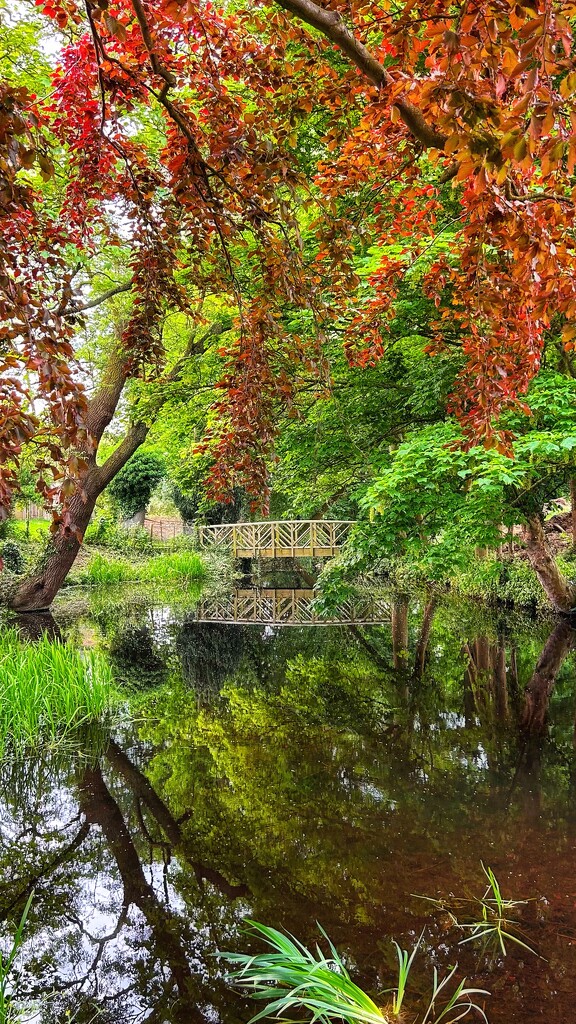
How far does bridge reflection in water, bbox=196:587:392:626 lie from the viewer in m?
12.0

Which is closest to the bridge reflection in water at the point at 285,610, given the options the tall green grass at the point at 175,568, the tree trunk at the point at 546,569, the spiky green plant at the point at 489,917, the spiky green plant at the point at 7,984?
the tall green grass at the point at 175,568

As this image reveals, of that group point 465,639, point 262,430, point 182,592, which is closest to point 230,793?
point 262,430

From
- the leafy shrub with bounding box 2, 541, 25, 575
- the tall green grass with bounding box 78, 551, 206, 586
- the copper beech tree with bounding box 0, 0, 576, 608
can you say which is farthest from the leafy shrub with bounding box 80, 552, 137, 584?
the copper beech tree with bounding box 0, 0, 576, 608

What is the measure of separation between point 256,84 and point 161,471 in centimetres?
2023

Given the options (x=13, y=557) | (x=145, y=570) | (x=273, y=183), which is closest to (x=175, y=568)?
(x=145, y=570)

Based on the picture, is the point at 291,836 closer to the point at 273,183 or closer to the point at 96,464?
the point at 273,183

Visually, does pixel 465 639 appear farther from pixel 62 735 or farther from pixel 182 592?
pixel 182 592

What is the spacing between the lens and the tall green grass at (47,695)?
4633 mm

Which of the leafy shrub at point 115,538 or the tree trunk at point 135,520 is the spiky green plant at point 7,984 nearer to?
the leafy shrub at point 115,538

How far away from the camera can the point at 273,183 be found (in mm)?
1853

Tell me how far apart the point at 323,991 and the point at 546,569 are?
8.42m

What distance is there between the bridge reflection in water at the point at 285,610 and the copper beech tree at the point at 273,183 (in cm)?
839

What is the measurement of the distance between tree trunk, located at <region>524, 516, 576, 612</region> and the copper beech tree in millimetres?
6448

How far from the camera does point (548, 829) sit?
338 centimetres
